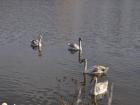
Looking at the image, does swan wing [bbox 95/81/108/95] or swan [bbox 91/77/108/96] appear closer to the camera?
swan [bbox 91/77/108/96]

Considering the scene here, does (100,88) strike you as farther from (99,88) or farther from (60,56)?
(60,56)

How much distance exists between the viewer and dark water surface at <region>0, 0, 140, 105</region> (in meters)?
34.8

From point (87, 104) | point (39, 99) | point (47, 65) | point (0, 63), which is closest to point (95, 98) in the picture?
point (87, 104)

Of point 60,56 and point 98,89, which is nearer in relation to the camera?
point 98,89

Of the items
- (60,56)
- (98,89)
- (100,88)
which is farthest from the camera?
(60,56)

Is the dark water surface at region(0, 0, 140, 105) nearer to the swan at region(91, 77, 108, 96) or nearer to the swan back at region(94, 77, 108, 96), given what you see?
the swan at region(91, 77, 108, 96)

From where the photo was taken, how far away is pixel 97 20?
81500mm

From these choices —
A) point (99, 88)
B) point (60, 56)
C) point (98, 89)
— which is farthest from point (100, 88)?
point (60, 56)

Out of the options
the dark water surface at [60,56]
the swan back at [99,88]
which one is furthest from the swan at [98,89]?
the dark water surface at [60,56]

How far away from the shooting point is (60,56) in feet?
159

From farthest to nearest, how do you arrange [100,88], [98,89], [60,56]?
[60,56], [100,88], [98,89]

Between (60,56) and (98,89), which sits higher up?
(60,56)

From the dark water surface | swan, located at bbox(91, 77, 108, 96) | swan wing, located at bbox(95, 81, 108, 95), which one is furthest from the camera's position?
the dark water surface

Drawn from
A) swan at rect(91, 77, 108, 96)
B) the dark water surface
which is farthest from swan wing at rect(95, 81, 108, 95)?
the dark water surface
